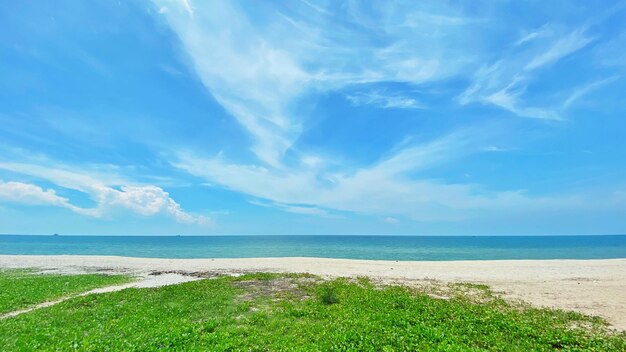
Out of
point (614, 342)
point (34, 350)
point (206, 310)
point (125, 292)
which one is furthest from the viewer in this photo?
point (125, 292)

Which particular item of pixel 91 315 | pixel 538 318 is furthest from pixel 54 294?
pixel 538 318

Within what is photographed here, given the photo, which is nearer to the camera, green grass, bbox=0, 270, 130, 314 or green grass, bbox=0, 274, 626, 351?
green grass, bbox=0, 274, 626, 351

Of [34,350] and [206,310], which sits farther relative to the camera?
[206,310]

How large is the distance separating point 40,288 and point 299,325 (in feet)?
71.5

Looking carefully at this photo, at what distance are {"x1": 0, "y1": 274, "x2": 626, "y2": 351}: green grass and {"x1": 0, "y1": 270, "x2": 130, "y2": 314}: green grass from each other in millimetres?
3525

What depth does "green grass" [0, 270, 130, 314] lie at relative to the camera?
1950 cm

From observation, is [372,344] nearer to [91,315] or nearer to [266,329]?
[266,329]

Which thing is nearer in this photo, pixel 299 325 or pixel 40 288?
pixel 299 325

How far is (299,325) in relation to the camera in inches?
541

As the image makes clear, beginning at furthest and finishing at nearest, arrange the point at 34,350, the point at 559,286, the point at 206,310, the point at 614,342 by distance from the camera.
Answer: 1. the point at 559,286
2. the point at 206,310
3. the point at 614,342
4. the point at 34,350

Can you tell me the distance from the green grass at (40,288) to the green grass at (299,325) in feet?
11.6

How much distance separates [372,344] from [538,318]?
373 inches

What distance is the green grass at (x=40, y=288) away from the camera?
19500 mm

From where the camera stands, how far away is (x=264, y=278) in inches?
1077
